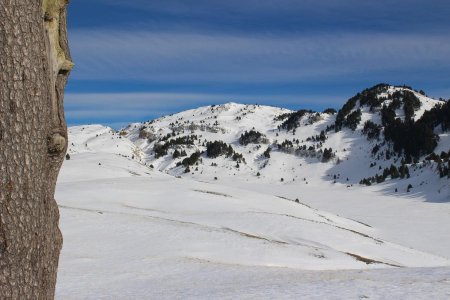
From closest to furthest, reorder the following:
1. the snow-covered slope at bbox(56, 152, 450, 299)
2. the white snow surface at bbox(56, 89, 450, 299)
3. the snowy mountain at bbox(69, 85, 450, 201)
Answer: the white snow surface at bbox(56, 89, 450, 299) → the snow-covered slope at bbox(56, 152, 450, 299) → the snowy mountain at bbox(69, 85, 450, 201)

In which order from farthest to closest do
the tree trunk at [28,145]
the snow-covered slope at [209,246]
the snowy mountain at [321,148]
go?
the snowy mountain at [321,148] → the snow-covered slope at [209,246] → the tree trunk at [28,145]

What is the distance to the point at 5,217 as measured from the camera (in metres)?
3.74

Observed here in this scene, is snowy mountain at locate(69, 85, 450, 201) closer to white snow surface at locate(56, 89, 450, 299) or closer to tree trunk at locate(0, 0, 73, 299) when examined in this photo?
white snow surface at locate(56, 89, 450, 299)

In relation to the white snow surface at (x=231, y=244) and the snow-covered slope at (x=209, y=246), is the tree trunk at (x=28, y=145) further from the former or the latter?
the snow-covered slope at (x=209, y=246)

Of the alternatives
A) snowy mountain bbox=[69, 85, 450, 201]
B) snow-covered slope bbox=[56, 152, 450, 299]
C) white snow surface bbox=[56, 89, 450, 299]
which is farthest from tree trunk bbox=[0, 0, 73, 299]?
snowy mountain bbox=[69, 85, 450, 201]

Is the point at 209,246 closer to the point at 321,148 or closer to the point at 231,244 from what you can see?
the point at 231,244

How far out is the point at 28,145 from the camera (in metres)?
3.90

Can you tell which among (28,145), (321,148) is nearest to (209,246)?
(28,145)

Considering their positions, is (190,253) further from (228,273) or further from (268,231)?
(268,231)

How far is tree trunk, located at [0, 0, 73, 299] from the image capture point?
3.73 m

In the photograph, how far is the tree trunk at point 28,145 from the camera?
3732 millimetres

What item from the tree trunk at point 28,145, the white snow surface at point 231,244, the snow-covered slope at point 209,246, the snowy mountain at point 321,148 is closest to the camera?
the tree trunk at point 28,145

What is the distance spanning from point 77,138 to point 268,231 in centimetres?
9180

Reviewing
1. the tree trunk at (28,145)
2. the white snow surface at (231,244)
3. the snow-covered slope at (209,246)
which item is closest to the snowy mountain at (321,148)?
the white snow surface at (231,244)
